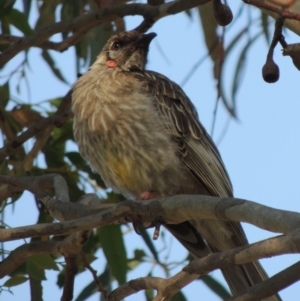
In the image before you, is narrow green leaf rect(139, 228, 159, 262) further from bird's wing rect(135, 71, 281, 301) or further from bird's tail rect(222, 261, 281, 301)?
bird's tail rect(222, 261, 281, 301)

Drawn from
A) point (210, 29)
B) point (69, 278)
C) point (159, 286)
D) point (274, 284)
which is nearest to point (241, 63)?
point (210, 29)

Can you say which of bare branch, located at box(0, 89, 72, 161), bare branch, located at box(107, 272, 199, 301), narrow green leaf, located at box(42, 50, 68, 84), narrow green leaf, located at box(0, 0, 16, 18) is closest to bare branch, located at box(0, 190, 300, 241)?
bare branch, located at box(107, 272, 199, 301)

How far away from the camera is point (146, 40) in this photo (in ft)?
13.7

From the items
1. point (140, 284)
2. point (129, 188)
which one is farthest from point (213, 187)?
point (140, 284)

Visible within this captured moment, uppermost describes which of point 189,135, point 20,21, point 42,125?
point 20,21

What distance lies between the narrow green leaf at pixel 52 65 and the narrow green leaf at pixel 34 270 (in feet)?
5.34

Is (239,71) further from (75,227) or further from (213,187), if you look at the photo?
(75,227)

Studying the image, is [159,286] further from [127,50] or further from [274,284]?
[127,50]

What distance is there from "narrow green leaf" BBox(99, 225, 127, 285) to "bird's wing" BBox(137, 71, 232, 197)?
43 cm

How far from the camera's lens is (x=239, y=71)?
4.05 m

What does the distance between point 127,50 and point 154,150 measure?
74 cm

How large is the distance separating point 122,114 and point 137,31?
597mm

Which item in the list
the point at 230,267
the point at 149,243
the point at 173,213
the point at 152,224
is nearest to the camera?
the point at 173,213

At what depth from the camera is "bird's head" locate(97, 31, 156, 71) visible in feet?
13.7
